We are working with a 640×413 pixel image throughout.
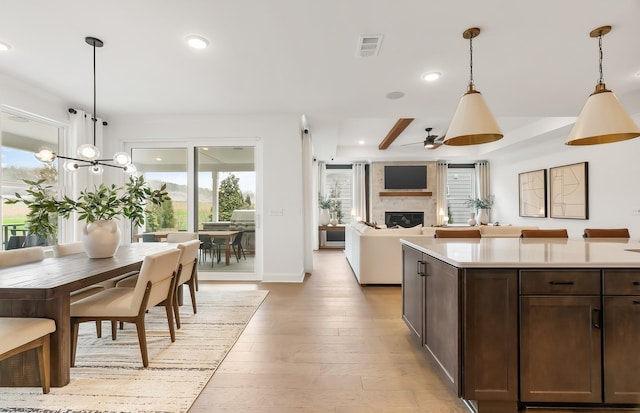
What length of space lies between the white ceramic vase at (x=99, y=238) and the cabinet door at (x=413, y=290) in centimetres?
273

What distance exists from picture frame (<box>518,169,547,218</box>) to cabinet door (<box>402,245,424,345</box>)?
5847 mm

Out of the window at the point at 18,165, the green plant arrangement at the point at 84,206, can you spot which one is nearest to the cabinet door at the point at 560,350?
the green plant arrangement at the point at 84,206

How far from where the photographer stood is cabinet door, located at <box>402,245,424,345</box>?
7.82 feet

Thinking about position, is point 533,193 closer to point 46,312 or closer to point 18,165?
point 46,312

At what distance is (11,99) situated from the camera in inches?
147

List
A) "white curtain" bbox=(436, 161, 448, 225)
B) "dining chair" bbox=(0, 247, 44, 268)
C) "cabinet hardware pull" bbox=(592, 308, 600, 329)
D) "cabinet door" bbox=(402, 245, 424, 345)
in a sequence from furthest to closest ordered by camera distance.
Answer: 1. "white curtain" bbox=(436, 161, 448, 225)
2. "dining chair" bbox=(0, 247, 44, 268)
3. "cabinet door" bbox=(402, 245, 424, 345)
4. "cabinet hardware pull" bbox=(592, 308, 600, 329)

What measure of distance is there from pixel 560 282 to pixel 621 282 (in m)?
0.32

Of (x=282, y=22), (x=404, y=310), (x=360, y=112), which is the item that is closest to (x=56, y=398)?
(x=404, y=310)

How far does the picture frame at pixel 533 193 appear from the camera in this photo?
6.91m

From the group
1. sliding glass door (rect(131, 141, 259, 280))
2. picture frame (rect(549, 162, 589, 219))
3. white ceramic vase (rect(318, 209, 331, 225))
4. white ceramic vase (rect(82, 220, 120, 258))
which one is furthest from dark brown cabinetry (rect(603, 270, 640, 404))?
white ceramic vase (rect(318, 209, 331, 225))

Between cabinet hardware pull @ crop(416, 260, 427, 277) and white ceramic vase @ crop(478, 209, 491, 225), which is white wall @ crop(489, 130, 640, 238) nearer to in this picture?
white ceramic vase @ crop(478, 209, 491, 225)

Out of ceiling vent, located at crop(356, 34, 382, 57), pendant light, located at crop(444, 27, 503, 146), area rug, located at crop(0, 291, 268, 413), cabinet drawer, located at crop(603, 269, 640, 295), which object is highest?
ceiling vent, located at crop(356, 34, 382, 57)

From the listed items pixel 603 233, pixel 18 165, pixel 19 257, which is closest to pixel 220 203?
pixel 18 165

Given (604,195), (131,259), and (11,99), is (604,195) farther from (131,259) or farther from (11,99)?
(11,99)
